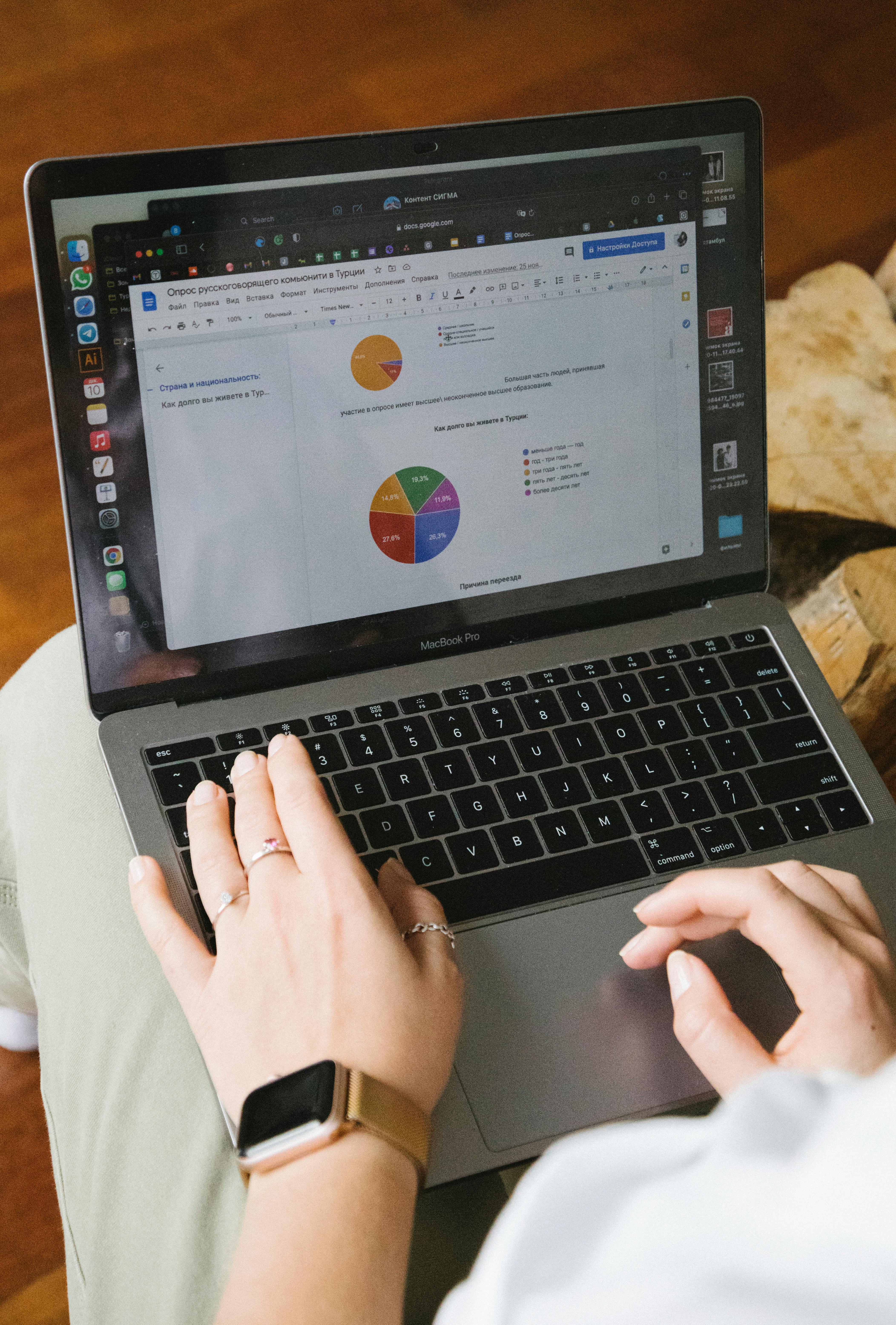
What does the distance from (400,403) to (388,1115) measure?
0.41m

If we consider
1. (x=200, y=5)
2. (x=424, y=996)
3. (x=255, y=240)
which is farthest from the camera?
(x=200, y=5)

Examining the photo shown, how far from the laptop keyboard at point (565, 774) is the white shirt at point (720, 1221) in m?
0.36

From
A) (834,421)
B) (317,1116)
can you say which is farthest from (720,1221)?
(834,421)

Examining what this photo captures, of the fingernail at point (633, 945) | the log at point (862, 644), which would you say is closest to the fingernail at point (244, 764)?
the fingernail at point (633, 945)

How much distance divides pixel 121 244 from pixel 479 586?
296mm

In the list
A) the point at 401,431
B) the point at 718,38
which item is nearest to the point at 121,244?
the point at 401,431

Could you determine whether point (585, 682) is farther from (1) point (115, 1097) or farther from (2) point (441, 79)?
(2) point (441, 79)

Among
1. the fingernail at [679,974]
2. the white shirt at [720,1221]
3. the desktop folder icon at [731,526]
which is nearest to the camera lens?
the white shirt at [720,1221]

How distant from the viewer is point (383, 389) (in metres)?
0.65

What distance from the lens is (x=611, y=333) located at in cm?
69

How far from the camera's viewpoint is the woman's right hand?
49 cm

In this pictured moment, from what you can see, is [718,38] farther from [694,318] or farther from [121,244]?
[121,244]

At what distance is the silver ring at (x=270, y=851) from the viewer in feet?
1.76

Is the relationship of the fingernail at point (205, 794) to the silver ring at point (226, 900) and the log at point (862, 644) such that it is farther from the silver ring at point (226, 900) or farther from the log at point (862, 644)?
the log at point (862, 644)
